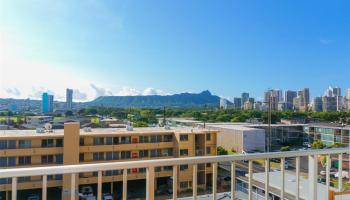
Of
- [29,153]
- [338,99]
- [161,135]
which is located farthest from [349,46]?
[338,99]

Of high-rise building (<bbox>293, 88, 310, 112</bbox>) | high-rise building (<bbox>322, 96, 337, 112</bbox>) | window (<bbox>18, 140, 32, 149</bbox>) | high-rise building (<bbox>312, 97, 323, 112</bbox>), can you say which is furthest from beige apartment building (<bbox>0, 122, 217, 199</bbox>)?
high-rise building (<bbox>293, 88, 310, 112</bbox>)

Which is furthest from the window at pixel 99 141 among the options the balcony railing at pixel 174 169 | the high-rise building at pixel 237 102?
the high-rise building at pixel 237 102

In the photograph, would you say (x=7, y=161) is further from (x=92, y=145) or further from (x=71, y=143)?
(x=92, y=145)

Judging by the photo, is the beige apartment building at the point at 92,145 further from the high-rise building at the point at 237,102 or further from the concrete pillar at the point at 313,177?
the high-rise building at the point at 237,102

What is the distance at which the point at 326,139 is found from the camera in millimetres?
19109

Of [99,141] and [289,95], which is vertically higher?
[289,95]

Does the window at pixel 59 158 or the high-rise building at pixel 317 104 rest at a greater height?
the high-rise building at pixel 317 104

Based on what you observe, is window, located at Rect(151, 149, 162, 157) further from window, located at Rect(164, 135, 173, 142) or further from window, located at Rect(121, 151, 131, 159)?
window, located at Rect(121, 151, 131, 159)

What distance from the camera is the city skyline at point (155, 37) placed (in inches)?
213

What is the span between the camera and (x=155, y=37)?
9.95 meters

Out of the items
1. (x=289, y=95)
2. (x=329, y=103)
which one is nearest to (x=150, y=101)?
(x=289, y=95)

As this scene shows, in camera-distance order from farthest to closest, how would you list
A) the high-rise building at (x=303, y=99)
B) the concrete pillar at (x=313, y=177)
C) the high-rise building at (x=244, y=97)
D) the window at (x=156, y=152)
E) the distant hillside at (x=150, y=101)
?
the distant hillside at (x=150, y=101) → the high-rise building at (x=244, y=97) → the high-rise building at (x=303, y=99) → the window at (x=156, y=152) → the concrete pillar at (x=313, y=177)

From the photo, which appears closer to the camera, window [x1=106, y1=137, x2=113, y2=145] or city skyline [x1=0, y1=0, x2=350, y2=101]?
city skyline [x1=0, y1=0, x2=350, y2=101]

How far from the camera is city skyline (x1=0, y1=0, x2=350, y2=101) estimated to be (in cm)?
542
